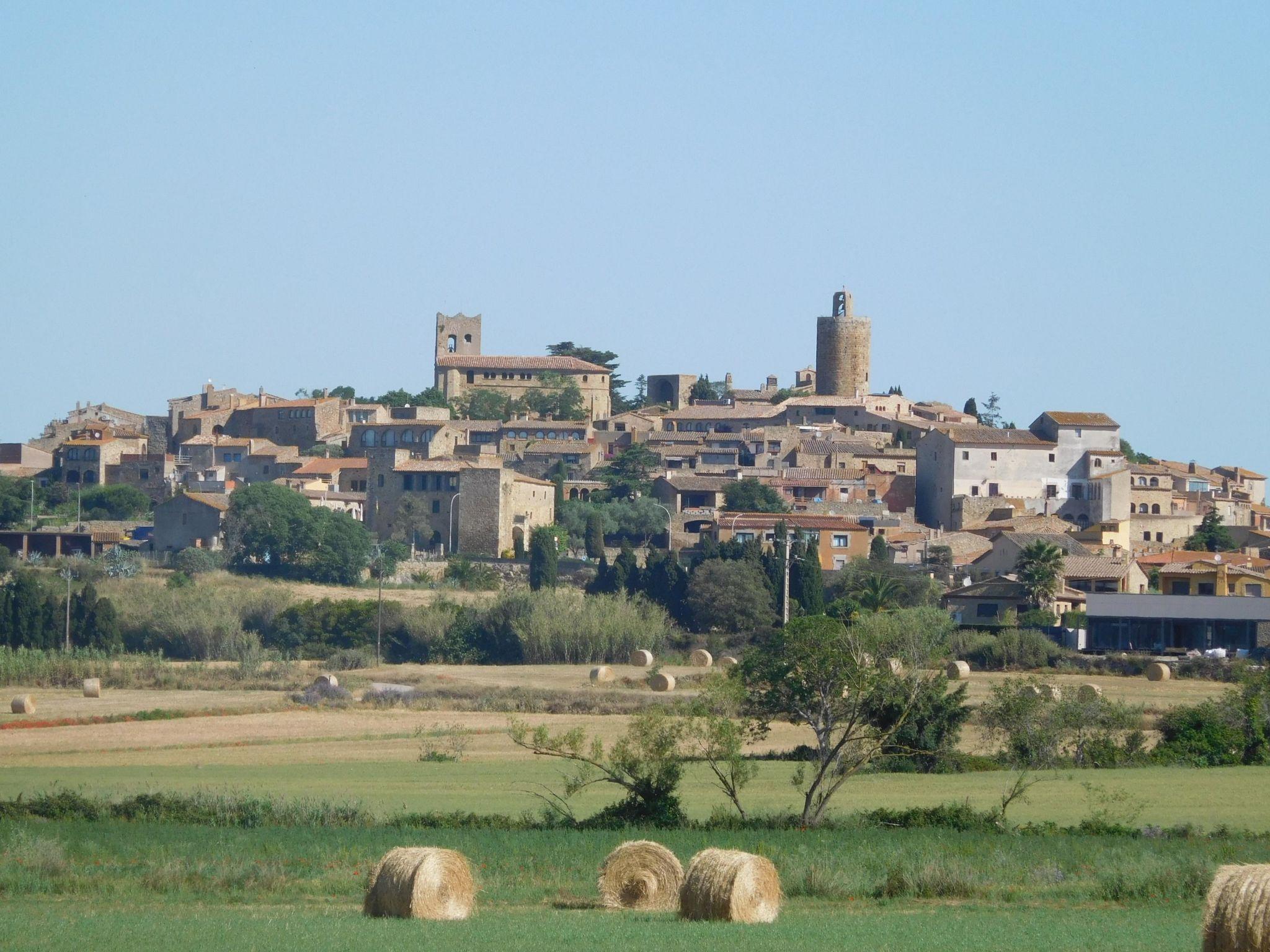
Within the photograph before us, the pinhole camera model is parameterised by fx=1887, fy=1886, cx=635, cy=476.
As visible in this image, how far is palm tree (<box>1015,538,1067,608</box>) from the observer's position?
60.2 metres

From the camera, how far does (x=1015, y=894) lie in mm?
20375

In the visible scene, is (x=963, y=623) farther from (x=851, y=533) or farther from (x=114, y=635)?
(x=114, y=635)

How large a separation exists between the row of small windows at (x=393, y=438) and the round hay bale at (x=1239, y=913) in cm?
7629

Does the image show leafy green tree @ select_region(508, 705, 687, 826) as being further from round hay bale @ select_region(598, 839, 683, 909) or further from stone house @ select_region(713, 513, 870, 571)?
stone house @ select_region(713, 513, 870, 571)

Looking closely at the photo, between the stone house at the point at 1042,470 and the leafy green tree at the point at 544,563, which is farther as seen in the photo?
the stone house at the point at 1042,470

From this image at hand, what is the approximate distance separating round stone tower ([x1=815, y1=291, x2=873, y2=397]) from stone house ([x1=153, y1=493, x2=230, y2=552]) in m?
54.6

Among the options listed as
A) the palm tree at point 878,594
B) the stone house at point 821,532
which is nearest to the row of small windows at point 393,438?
the stone house at point 821,532

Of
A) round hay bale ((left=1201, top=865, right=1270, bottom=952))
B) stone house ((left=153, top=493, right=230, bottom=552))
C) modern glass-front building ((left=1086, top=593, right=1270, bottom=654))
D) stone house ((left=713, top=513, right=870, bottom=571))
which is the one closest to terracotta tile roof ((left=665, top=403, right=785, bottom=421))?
stone house ((left=713, top=513, right=870, bottom=571))

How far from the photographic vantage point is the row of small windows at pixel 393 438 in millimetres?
88812

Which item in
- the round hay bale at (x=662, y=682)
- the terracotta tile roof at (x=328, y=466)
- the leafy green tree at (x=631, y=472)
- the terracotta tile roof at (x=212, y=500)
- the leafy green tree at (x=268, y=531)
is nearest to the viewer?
the round hay bale at (x=662, y=682)

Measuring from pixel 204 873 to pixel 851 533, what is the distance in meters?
55.3

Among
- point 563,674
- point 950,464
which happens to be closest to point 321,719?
point 563,674

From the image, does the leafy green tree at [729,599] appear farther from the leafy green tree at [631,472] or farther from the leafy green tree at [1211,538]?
the leafy green tree at [631,472]

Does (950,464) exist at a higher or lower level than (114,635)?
higher
